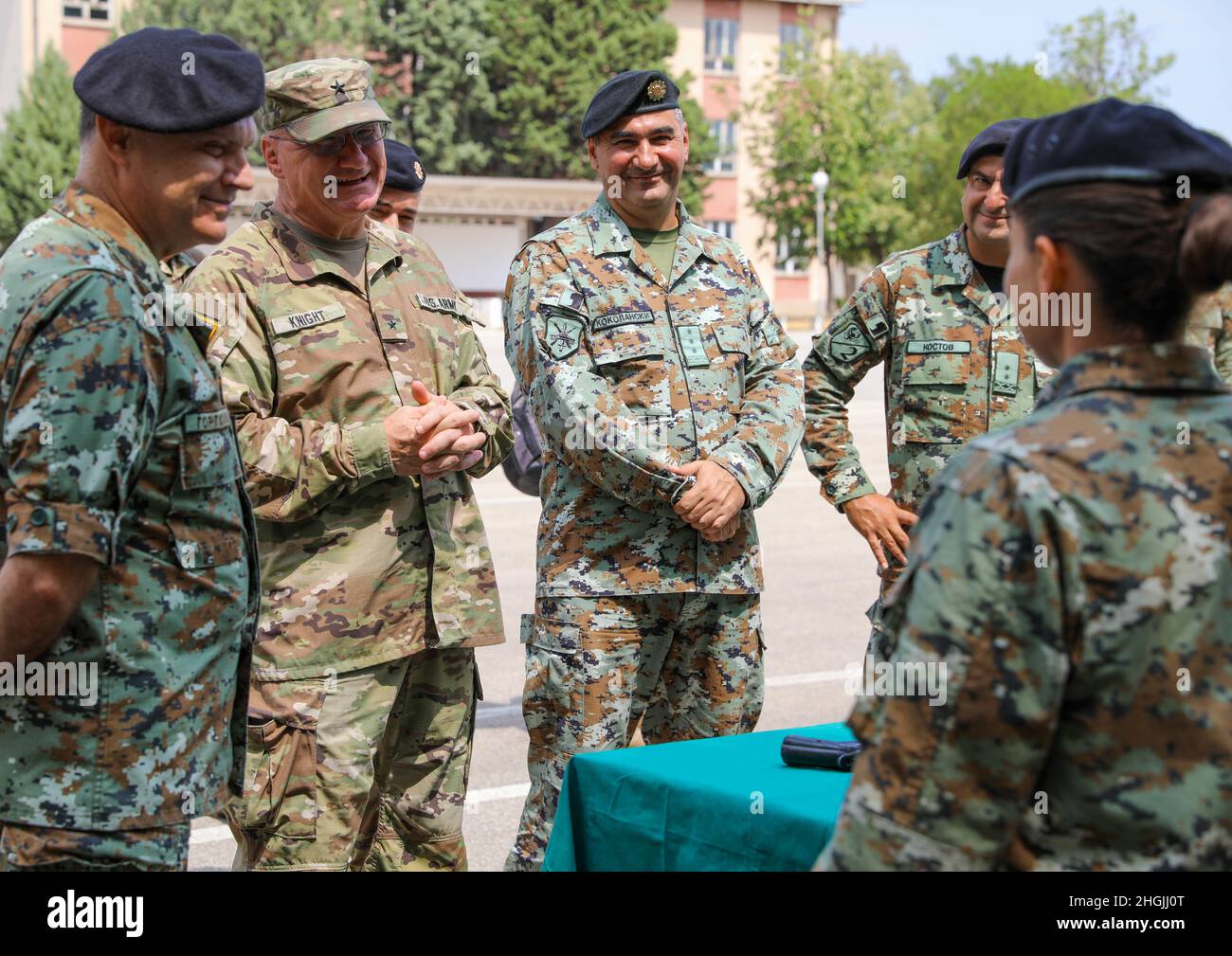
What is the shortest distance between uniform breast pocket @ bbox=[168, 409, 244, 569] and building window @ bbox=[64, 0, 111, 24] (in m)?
46.6

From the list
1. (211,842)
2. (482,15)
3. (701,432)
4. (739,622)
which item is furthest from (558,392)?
(482,15)

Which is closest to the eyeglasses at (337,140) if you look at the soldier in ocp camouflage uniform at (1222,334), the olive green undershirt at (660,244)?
the olive green undershirt at (660,244)

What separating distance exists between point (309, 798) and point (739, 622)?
139cm

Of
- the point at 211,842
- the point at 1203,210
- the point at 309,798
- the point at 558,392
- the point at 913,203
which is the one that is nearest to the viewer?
the point at 1203,210

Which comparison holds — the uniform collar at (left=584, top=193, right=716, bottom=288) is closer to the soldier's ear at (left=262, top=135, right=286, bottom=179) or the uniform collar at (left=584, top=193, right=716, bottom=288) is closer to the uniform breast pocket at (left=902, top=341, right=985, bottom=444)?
the uniform breast pocket at (left=902, top=341, right=985, bottom=444)

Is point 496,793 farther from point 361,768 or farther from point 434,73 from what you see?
point 434,73

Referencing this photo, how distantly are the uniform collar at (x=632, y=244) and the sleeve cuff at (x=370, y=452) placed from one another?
3.47ft

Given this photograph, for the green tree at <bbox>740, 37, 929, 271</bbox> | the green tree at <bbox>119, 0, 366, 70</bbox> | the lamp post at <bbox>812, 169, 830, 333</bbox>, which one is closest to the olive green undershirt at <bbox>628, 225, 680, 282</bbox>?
the lamp post at <bbox>812, 169, 830, 333</bbox>

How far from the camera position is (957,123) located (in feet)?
161

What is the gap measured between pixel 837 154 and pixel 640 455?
44.5 m

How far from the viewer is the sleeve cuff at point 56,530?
224 cm

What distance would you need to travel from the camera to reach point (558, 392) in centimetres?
406

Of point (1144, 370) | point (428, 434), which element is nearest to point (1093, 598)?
point (1144, 370)
